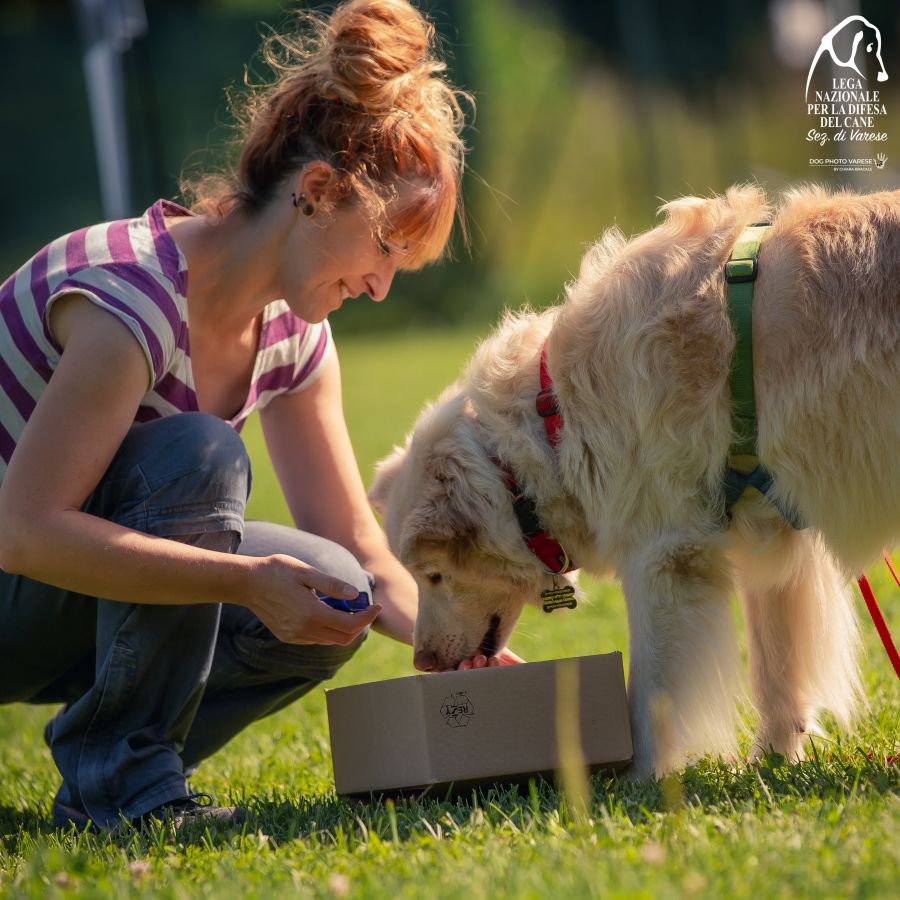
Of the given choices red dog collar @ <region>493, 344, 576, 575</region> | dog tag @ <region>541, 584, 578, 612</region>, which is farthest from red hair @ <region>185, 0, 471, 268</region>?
dog tag @ <region>541, 584, 578, 612</region>

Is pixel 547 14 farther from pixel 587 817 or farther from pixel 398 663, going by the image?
pixel 587 817

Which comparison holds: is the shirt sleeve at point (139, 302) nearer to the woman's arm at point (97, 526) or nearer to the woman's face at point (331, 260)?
the woman's arm at point (97, 526)

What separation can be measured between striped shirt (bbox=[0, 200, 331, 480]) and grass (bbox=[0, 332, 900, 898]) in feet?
3.28

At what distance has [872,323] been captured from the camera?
8.39 ft

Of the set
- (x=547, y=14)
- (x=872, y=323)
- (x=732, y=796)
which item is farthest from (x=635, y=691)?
(x=547, y=14)

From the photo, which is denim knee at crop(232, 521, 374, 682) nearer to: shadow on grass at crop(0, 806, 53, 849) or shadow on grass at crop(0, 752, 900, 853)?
shadow on grass at crop(0, 752, 900, 853)

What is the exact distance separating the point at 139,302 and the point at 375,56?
Answer: 2.69 feet

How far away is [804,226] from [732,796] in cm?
130

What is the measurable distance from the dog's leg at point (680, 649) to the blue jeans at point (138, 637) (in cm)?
99

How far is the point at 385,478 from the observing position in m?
3.40

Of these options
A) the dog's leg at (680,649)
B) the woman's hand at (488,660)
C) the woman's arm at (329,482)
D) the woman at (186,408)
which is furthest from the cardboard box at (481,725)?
the woman's arm at (329,482)

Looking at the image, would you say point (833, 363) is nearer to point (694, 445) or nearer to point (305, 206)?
point (694, 445)

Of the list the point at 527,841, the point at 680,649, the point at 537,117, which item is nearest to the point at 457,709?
the point at 527,841

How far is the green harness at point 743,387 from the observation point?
103 inches
